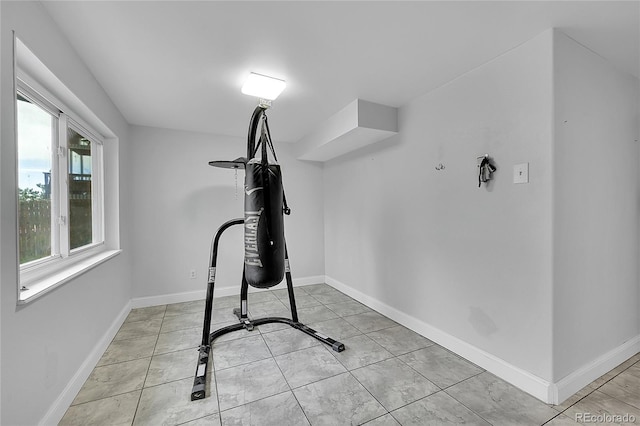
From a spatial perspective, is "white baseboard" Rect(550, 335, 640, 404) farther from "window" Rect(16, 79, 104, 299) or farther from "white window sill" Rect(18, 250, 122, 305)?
"window" Rect(16, 79, 104, 299)

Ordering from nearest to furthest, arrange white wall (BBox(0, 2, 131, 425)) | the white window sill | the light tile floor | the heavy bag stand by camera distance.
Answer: white wall (BBox(0, 2, 131, 425))
the white window sill
the light tile floor
the heavy bag stand

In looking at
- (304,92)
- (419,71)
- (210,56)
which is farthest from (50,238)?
(419,71)

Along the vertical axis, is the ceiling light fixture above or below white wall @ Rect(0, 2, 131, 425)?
above

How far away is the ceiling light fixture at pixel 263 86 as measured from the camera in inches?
91.8

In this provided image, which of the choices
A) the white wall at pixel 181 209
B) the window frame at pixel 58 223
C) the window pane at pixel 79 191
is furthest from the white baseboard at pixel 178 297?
the window pane at pixel 79 191

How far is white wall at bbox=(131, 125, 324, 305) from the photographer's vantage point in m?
3.63

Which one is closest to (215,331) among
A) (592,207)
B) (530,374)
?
(530,374)

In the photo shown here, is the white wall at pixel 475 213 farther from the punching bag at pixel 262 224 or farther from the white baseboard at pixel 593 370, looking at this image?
the punching bag at pixel 262 224

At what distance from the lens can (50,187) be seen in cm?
191

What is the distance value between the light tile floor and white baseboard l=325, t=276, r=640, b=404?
Result: 48 millimetres

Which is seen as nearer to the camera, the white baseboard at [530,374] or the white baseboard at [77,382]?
the white baseboard at [77,382]

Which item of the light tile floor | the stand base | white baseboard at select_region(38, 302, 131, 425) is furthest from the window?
the stand base

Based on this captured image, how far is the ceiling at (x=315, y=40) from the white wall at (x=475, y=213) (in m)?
0.24

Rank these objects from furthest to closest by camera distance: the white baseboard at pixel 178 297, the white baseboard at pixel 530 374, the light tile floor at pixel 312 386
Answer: the white baseboard at pixel 178 297
the white baseboard at pixel 530 374
the light tile floor at pixel 312 386
